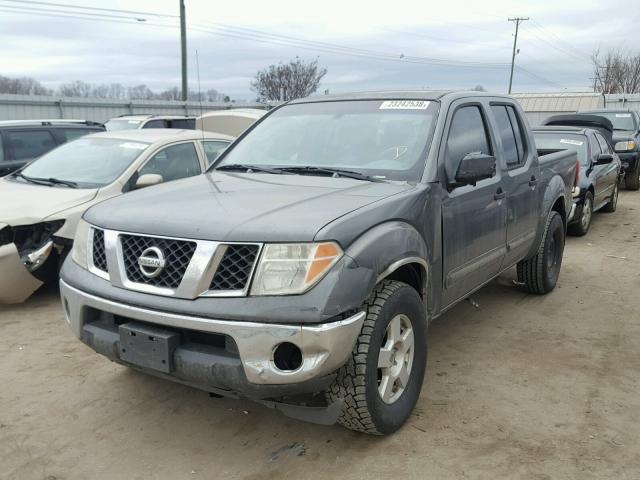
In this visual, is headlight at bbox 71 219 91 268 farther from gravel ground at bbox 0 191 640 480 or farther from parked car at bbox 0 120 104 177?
parked car at bbox 0 120 104 177

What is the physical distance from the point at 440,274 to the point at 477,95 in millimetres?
1647

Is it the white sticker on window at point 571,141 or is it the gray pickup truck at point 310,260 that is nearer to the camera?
the gray pickup truck at point 310,260

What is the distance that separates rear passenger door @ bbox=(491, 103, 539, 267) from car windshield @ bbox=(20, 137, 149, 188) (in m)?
3.66

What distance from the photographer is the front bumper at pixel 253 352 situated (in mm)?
2596

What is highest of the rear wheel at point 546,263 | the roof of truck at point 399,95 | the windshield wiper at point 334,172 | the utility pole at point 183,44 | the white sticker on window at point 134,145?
the utility pole at point 183,44

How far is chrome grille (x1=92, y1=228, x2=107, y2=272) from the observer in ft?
10.3

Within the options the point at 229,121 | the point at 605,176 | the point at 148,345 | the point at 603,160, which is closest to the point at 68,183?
the point at 148,345

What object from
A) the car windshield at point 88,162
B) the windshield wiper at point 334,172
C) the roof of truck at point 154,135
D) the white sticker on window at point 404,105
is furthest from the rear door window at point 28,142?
the white sticker on window at point 404,105

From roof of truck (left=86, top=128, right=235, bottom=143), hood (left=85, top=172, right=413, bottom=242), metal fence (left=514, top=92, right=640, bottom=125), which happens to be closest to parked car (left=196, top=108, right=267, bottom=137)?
roof of truck (left=86, top=128, right=235, bottom=143)

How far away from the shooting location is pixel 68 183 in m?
5.91

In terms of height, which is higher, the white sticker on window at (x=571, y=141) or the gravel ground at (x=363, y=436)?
the white sticker on window at (x=571, y=141)

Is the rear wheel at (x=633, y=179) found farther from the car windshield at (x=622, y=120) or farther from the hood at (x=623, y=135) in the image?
the car windshield at (x=622, y=120)

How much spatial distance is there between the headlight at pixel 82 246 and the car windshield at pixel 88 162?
262 centimetres

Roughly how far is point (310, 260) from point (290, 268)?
0.32 ft
